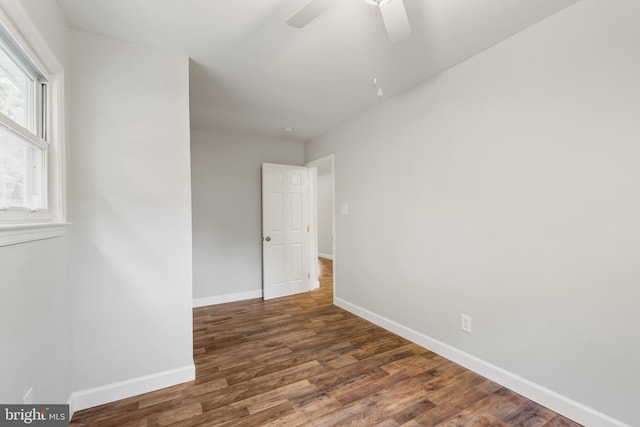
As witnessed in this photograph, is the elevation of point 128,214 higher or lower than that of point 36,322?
higher

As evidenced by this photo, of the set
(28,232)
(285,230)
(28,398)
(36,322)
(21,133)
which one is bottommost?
(28,398)

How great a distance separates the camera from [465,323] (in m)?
2.23

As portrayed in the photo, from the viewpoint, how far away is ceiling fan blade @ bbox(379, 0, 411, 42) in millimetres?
1276

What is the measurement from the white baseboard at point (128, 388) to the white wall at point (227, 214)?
1816mm

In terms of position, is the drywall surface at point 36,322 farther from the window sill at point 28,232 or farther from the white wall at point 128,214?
the white wall at point 128,214

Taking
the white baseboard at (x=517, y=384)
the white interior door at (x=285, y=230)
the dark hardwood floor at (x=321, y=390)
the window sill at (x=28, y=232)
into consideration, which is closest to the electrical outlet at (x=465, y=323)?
the white baseboard at (x=517, y=384)

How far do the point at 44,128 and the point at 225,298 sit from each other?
2.93 m

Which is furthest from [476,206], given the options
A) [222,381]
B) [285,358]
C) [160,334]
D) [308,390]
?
[160,334]

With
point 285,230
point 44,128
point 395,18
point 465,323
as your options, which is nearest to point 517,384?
point 465,323

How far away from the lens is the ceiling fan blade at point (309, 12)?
3.94 feet

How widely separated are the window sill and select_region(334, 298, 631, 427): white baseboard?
2808mm

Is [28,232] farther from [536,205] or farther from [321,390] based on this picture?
[536,205]

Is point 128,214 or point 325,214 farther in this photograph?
point 325,214

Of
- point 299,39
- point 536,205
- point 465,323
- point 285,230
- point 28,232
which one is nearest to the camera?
point 28,232
